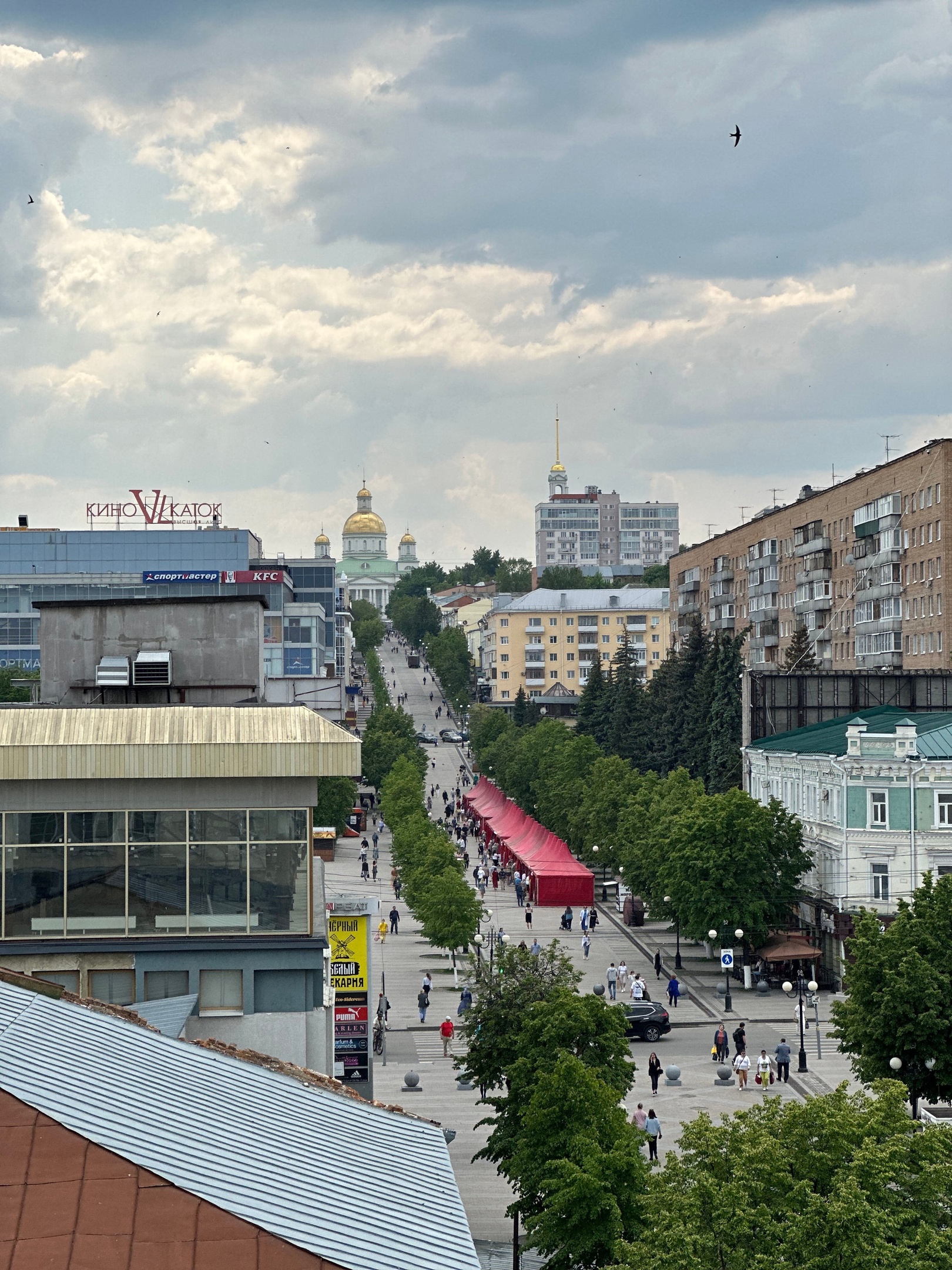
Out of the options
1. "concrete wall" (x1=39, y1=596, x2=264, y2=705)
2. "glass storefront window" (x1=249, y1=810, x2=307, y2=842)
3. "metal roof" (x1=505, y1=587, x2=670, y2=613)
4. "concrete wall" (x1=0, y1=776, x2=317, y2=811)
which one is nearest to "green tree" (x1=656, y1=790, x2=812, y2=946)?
"concrete wall" (x1=39, y1=596, x2=264, y2=705)

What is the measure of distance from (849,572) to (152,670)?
64.4 m

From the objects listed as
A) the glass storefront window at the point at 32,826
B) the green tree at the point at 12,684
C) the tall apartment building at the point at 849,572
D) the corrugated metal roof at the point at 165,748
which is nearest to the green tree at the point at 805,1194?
the corrugated metal roof at the point at 165,748

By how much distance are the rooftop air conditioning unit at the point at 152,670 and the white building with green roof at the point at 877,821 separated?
25249 mm

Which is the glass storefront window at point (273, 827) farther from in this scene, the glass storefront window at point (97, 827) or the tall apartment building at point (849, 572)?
the tall apartment building at point (849, 572)

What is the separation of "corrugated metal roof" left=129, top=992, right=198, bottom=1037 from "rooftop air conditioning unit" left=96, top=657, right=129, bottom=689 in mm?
13613

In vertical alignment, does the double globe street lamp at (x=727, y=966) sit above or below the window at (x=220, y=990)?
below

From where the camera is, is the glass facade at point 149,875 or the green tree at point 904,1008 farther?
the green tree at point 904,1008

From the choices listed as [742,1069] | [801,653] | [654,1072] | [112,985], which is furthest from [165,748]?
[801,653]

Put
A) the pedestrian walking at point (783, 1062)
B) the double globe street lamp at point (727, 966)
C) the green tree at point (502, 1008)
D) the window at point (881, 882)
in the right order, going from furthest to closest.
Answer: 1. the window at point (881, 882)
2. the double globe street lamp at point (727, 966)
3. the pedestrian walking at point (783, 1062)
4. the green tree at point (502, 1008)

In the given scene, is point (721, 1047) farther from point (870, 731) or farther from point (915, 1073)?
point (870, 731)

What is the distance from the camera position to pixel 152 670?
134 ft

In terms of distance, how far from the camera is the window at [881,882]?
55438 millimetres

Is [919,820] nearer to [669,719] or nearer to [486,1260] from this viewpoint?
[486,1260]

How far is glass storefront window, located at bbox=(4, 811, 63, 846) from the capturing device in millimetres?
28234
